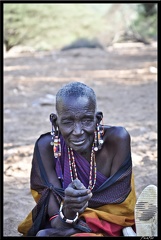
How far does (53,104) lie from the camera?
9.30 metres

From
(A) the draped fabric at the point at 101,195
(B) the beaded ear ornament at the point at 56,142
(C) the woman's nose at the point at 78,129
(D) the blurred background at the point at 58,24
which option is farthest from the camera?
(D) the blurred background at the point at 58,24

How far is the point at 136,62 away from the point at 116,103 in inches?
271

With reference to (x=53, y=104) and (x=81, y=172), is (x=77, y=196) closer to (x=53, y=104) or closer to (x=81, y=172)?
(x=81, y=172)

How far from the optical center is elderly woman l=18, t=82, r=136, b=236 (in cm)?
258

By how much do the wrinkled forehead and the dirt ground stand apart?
1.51 meters

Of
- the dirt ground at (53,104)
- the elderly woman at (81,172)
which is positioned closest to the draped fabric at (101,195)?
the elderly woman at (81,172)

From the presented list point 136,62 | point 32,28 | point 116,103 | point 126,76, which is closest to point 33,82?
point 126,76

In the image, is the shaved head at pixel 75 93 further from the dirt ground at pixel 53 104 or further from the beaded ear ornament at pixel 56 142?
the dirt ground at pixel 53 104

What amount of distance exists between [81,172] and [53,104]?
6538 mm

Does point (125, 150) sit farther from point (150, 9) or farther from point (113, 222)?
point (150, 9)

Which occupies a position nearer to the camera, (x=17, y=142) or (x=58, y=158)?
(x=58, y=158)

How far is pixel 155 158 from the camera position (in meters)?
5.64

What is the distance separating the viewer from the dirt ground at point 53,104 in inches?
196

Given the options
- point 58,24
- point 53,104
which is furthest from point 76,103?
point 58,24
